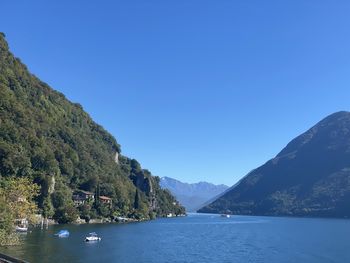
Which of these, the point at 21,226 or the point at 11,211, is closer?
the point at 11,211

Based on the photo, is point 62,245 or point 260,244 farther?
point 260,244

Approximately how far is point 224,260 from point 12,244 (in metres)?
35.9

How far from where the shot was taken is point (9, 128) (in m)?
153

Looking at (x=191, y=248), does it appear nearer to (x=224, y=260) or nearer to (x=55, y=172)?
(x=224, y=260)

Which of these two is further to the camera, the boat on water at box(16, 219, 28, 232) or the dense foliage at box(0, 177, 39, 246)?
the boat on water at box(16, 219, 28, 232)

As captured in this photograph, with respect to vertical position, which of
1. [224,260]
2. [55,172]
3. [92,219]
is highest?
[55,172]

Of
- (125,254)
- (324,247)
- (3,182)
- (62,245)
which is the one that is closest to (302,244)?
(324,247)

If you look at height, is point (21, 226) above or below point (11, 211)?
below

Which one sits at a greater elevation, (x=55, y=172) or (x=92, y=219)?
(x=55, y=172)

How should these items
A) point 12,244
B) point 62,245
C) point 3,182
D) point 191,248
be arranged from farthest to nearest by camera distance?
point 3,182 → point 191,248 → point 62,245 → point 12,244

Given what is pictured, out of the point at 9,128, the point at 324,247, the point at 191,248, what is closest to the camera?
the point at 191,248

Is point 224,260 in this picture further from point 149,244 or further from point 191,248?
point 149,244

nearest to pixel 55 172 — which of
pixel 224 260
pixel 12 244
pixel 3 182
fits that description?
pixel 3 182

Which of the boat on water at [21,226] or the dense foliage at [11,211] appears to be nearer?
the dense foliage at [11,211]
